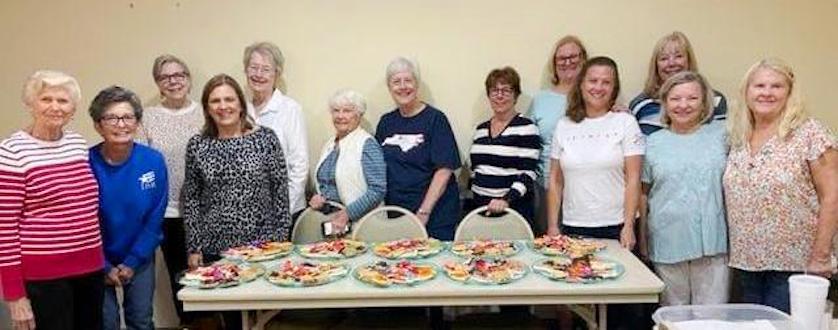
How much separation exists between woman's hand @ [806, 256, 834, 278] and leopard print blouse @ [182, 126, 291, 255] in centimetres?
205

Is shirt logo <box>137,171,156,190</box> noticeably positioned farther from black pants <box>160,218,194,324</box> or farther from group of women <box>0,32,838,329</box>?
black pants <box>160,218,194,324</box>

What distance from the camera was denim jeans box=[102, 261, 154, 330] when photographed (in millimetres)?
2918

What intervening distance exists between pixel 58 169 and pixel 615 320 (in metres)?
2.28

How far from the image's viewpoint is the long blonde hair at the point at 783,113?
2.52 metres

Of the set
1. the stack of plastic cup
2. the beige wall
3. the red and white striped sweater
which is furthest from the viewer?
the beige wall

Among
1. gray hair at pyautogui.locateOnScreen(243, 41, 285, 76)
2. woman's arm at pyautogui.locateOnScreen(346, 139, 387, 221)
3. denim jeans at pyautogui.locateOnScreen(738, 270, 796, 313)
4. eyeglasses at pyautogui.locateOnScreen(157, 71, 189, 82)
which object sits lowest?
denim jeans at pyautogui.locateOnScreen(738, 270, 796, 313)

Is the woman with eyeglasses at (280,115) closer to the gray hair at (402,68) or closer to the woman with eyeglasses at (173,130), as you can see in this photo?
the woman with eyeglasses at (173,130)

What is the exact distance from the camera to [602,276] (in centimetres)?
245

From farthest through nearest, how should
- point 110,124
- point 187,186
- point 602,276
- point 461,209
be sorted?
point 461,209 → point 187,186 → point 110,124 → point 602,276

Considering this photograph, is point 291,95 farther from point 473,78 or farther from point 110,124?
point 110,124

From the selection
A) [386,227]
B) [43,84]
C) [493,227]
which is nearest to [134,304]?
[43,84]

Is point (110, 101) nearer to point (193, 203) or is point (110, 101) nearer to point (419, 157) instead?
point (193, 203)

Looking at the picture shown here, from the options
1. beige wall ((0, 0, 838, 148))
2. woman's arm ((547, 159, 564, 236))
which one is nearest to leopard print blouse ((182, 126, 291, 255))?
beige wall ((0, 0, 838, 148))

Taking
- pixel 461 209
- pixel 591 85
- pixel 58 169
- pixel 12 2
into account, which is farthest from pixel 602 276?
pixel 12 2
